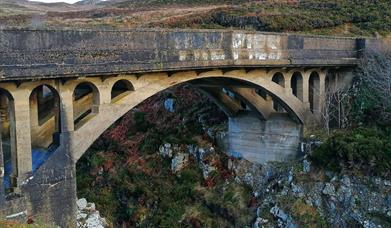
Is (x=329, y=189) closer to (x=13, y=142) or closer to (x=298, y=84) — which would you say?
(x=298, y=84)

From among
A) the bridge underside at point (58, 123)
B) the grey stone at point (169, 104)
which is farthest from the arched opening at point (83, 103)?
the grey stone at point (169, 104)

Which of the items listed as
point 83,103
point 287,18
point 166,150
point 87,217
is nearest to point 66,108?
point 83,103

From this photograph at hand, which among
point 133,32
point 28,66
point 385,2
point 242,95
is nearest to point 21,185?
point 28,66

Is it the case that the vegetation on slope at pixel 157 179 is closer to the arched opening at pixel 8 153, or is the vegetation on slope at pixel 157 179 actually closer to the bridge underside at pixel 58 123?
the bridge underside at pixel 58 123

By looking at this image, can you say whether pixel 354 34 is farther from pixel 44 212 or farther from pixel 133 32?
pixel 44 212

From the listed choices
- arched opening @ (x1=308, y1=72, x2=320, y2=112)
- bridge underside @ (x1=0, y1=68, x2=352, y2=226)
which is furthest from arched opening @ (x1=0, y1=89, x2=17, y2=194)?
arched opening @ (x1=308, y1=72, x2=320, y2=112)

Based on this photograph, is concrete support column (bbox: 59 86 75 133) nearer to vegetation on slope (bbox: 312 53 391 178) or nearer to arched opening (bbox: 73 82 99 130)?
arched opening (bbox: 73 82 99 130)
